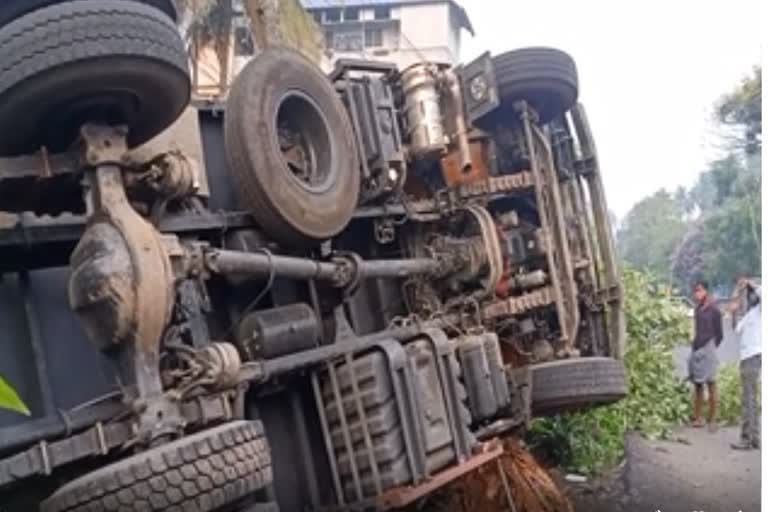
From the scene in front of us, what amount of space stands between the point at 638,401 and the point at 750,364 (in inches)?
35.7

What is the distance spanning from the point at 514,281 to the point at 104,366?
223 centimetres

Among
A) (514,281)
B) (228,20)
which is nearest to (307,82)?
(514,281)

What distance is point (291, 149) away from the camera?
11.0 ft

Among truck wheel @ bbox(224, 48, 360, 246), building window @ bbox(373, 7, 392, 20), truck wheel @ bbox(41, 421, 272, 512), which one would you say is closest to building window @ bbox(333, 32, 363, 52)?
building window @ bbox(373, 7, 392, 20)

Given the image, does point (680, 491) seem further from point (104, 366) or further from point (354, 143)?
point (104, 366)

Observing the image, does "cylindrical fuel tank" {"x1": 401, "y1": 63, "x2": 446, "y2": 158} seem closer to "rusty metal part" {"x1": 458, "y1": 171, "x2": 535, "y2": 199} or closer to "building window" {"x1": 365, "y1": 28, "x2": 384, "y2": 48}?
"rusty metal part" {"x1": 458, "y1": 171, "x2": 535, "y2": 199}

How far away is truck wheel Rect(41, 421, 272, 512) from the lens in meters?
1.91

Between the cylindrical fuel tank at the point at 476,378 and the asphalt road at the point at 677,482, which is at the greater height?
the cylindrical fuel tank at the point at 476,378

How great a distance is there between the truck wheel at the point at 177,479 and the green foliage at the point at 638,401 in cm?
335

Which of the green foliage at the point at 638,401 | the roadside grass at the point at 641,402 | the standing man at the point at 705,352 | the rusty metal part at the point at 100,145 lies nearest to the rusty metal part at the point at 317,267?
the rusty metal part at the point at 100,145

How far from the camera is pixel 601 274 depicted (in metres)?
4.61

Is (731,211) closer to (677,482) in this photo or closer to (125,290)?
(677,482)

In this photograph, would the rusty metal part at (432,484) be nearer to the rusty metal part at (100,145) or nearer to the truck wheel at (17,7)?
the rusty metal part at (100,145)

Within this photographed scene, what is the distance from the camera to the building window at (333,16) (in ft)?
92.8
